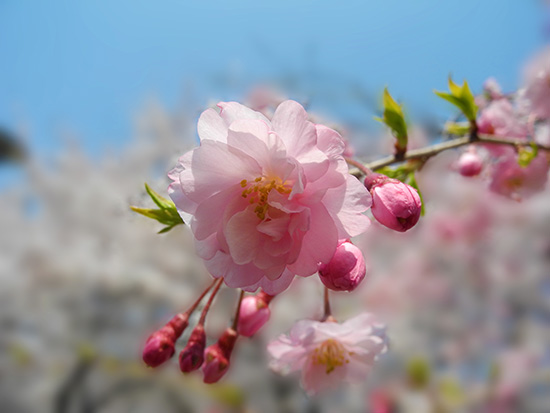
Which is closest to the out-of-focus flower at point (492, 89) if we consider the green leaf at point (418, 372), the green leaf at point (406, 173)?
the green leaf at point (406, 173)

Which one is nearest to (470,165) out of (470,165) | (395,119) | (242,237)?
(470,165)

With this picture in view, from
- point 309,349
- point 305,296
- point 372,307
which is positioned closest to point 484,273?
point 372,307

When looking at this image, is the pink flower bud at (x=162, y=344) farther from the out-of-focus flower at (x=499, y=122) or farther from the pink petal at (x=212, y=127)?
the out-of-focus flower at (x=499, y=122)

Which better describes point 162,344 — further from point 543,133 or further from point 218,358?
point 543,133

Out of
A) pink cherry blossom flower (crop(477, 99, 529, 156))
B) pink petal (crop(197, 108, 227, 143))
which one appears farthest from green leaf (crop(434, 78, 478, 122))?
pink petal (crop(197, 108, 227, 143))

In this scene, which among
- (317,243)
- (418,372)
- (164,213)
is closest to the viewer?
(317,243)

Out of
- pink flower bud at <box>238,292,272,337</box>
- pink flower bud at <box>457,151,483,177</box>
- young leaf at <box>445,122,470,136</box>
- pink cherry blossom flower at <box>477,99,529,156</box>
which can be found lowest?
pink flower bud at <box>238,292,272,337</box>

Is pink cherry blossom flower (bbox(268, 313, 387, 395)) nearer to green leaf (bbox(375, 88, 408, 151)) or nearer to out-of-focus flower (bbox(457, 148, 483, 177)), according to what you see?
green leaf (bbox(375, 88, 408, 151))
